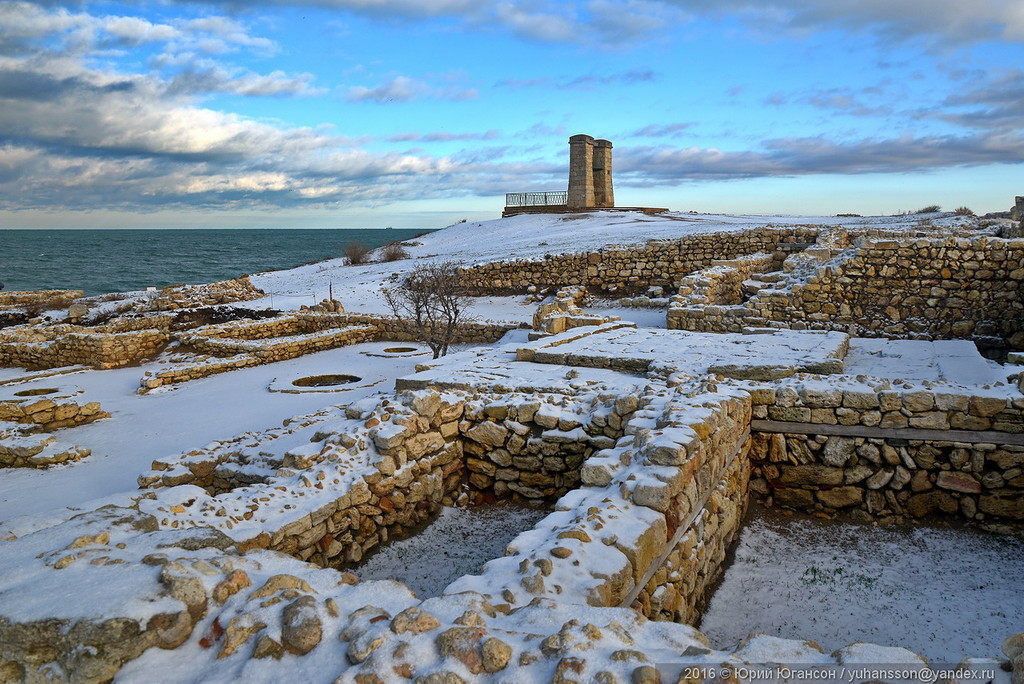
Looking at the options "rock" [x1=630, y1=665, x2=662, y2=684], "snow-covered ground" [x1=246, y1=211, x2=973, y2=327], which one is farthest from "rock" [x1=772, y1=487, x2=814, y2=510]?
"snow-covered ground" [x1=246, y1=211, x2=973, y2=327]

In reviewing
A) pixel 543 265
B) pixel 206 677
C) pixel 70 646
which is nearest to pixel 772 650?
pixel 206 677

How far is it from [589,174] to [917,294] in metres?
27.7

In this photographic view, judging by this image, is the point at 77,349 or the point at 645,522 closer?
the point at 645,522

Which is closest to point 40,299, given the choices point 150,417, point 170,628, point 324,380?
point 324,380

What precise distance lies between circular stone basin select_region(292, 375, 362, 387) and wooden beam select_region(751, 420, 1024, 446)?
8499 millimetres

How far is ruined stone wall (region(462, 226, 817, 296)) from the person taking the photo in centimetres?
2091

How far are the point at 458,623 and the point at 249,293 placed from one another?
24057mm

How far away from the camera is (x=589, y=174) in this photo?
38.4 meters

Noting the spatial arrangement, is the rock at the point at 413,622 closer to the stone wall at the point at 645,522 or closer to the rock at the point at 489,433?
the stone wall at the point at 645,522

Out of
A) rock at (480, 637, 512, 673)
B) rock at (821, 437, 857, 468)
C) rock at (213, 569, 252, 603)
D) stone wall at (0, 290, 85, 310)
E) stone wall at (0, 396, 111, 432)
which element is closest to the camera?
rock at (480, 637, 512, 673)

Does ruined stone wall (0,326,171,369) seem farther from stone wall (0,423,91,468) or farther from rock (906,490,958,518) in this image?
rock (906,490,958,518)

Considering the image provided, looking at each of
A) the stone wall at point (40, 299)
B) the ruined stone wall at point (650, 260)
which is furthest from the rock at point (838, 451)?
the stone wall at point (40, 299)

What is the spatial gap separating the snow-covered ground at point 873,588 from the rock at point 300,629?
3003mm

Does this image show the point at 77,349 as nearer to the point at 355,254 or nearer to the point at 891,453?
the point at 891,453
